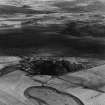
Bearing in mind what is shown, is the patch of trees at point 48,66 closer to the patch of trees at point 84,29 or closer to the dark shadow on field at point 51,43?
the dark shadow on field at point 51,43

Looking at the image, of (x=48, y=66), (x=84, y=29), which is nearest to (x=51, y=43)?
(x=48, y=66)

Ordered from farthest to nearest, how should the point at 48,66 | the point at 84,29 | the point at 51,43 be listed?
the point at 84,29, the point at 51,43, the point at 48,66

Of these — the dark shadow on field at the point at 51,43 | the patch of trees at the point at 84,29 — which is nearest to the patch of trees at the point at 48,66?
the dark shadow on field at the point at 51,43

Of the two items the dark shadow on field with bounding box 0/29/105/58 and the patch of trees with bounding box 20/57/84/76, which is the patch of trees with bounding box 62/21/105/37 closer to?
the dark shadow on field with bounding box 0/29/105/58

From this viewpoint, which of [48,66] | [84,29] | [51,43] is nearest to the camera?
[48,66]

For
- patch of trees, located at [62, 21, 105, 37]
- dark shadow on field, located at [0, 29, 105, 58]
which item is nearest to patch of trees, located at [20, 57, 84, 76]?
dark shadow on field, located at [0, 29, 105, 58]

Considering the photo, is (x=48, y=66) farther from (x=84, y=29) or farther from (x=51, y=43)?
(x=84, y=29)

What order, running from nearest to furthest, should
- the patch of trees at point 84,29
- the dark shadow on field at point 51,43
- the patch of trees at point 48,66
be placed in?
the patch of trees at point 48,66, the dark shadow on field at point 51,43, the patch of trees at point 84,29

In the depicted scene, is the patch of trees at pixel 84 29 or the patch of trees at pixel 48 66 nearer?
the patch of trees at pixel 48 66

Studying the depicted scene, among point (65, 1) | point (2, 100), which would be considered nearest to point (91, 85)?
point (2, 100)
